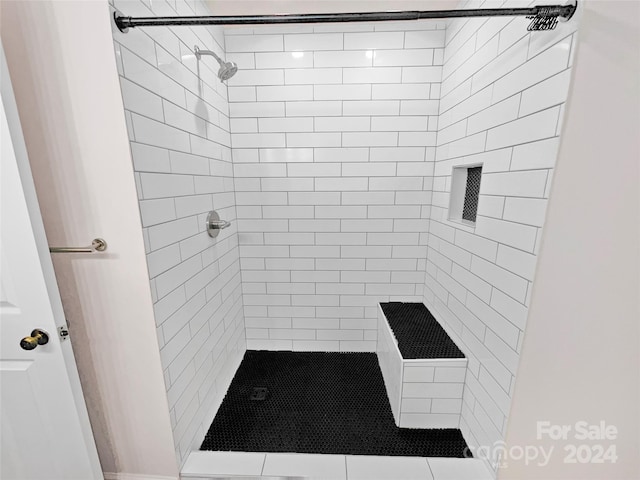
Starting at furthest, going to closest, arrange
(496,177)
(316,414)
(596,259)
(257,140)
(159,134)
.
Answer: (257,140), (316,414), (496,177), (159,134), (596,259)

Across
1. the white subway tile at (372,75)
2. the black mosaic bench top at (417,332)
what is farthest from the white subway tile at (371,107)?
the black mosaic bench top at (417,332)

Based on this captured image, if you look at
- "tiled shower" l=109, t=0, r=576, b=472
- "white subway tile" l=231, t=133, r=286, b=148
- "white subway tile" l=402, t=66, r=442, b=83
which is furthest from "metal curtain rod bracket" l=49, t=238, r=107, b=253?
"white subway tile" l=402, t=66, r=442, b=83

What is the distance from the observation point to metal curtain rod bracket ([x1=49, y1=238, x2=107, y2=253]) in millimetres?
892

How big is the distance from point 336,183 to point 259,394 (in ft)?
4.99

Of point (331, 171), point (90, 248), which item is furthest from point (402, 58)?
point (90, 248)

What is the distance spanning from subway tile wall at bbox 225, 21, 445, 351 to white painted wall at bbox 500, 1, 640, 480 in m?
0.98

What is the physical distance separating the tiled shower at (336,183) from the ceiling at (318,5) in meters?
0.10

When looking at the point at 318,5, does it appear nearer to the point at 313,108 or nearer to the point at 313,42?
the point at 313,42

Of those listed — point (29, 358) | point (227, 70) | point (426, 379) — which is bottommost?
point (426, 379)

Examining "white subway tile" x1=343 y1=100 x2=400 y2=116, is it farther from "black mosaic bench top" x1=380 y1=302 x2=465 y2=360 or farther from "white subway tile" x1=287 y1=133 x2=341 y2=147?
"black mosaic bench top" x1=380 y1=302 x2=465 y2=360

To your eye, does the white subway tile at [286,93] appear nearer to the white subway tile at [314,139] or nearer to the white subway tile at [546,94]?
the white subway tile at [314,139]

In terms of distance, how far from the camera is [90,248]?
35.2 inches

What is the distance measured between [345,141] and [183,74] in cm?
99

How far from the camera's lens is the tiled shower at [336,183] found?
965 millimetres
